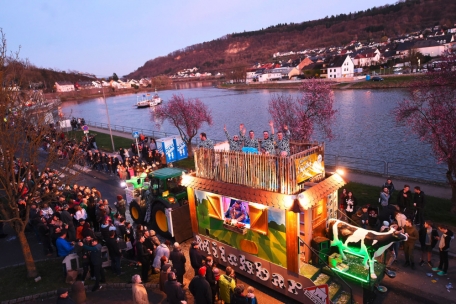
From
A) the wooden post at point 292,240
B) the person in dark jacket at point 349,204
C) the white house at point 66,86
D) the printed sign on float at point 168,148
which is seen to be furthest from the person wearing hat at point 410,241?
the white house at point 66,86

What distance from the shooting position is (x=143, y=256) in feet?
30.7

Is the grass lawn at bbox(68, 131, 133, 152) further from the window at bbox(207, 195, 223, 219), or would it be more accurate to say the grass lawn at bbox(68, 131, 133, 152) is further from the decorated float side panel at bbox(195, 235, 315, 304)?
the window at bbox(207, 195, 223, 219)

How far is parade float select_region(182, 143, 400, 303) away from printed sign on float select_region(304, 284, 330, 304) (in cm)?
2

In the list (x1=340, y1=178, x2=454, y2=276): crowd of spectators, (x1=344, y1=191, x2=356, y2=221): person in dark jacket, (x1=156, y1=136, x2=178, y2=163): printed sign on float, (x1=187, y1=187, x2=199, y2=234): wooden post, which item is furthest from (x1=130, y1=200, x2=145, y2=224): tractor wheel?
(x1=156, y1=136, x2=178, y2=163): printed sign on float

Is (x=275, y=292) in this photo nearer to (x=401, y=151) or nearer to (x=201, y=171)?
(x=201, y=171)

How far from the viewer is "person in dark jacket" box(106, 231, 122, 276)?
31.0 ft

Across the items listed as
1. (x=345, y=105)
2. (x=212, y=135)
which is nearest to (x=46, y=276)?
(x=212, y=135)

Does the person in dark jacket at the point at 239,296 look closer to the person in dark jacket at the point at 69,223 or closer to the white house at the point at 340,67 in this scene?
the person in dark jacket at the point at 69,223

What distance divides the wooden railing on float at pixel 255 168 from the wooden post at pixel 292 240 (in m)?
0.59

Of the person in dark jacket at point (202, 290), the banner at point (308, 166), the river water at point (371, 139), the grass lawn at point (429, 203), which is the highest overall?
the banner at point (308, 166)

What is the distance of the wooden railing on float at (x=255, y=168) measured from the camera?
7577 mm

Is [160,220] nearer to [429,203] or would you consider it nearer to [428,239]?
[428,239]

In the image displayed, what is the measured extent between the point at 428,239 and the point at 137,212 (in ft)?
34.8

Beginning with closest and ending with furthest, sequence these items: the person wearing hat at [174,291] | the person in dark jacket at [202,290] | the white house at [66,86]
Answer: the person wearing hat at [174,291], the person in dark jacket at [202,290], the white house at [66,86]
